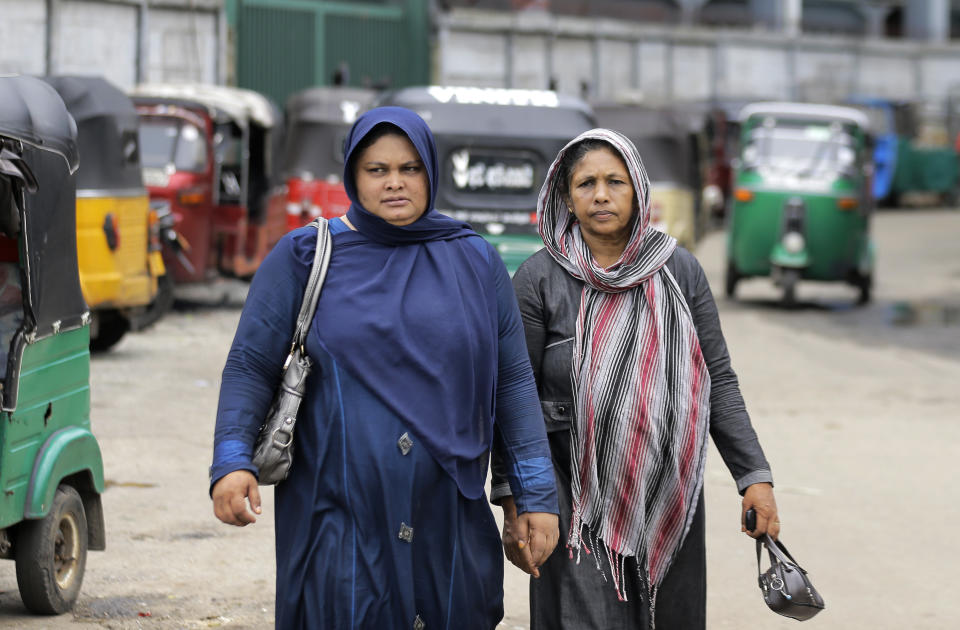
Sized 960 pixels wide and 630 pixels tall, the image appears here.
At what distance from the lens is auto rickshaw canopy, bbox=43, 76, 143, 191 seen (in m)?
11.9

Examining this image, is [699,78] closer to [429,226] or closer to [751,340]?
[751,340]

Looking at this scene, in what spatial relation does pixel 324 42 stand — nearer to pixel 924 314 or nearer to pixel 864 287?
pixel 864 287

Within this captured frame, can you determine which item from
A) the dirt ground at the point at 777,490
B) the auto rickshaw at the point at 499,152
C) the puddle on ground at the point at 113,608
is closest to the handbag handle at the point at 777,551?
the dirt ground at the point at 777,490

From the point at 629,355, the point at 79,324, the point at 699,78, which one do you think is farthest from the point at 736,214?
the point at 699,78

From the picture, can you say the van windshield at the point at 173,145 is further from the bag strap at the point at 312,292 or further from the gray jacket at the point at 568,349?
the bag strap at the point at 312,292

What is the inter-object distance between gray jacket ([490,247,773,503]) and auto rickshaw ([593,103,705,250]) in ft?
44.8

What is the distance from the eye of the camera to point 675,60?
4269 cm

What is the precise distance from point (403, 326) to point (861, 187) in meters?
16.3

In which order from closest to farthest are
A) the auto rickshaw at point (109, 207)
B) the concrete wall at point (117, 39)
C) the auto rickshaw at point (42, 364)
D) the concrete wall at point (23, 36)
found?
the auto rickshaw at point (42, 364) → the auto rickshaw at point (109, 207) → the concrete wall at point (23, 36) → the concrete wall at point (117, 39)

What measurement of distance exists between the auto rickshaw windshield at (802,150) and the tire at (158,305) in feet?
25.1

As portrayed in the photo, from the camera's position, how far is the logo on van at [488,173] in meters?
12.4

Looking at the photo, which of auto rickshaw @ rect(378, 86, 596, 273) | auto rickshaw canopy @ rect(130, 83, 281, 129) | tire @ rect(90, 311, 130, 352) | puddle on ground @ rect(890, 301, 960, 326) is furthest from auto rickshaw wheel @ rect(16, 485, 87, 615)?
puddle on ground @ rect(890, 301, 960, 326)

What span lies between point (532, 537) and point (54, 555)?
2.50 m

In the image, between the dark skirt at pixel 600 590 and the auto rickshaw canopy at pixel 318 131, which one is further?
the auto rickshaw canopy at pixel 318 131
